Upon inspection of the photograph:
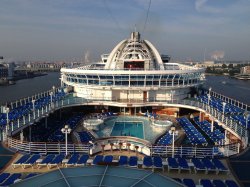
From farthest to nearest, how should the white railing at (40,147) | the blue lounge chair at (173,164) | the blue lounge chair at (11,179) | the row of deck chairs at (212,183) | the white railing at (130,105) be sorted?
the white railing at (130,105) → the white railing at (40,147) → the blue lounge chair at (173,164) → the row of deck chairs at (212,183) → the blue lounge chair at (11,179)

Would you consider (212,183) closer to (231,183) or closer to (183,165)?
(231,183)

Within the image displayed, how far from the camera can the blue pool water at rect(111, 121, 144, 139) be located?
20734mm

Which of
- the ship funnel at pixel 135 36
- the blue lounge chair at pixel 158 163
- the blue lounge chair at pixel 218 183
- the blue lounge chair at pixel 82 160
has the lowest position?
the blue lounge chair at pixel 218 183

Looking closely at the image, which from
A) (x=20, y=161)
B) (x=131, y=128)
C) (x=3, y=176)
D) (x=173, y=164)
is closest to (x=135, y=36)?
(x=131, y=128)

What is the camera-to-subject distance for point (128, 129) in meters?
22.3

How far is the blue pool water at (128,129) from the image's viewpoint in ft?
68.0

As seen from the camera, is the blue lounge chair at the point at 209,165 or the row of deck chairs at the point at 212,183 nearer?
the row of deck chairs at the point at 212,183

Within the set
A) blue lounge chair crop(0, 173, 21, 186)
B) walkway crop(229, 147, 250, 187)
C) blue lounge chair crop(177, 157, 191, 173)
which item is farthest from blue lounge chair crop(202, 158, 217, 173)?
blue lounge chair crop(0, 173, 21, 186)

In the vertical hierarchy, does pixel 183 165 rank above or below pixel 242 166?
above

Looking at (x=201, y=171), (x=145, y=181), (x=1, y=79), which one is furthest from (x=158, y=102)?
(x=1, y=79)

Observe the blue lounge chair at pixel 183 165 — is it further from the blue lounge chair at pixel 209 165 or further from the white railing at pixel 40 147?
the white railing at pixel 40 147

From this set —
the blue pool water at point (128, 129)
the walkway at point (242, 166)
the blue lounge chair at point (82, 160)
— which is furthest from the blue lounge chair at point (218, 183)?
the blue pool water at point (128, 129)

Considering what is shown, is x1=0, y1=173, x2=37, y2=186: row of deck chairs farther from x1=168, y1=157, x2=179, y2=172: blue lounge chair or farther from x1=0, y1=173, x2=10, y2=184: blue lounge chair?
x1=168, y1=157, x2=179, y2=172: blue lounge chair

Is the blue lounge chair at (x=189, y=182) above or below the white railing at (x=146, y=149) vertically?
above
